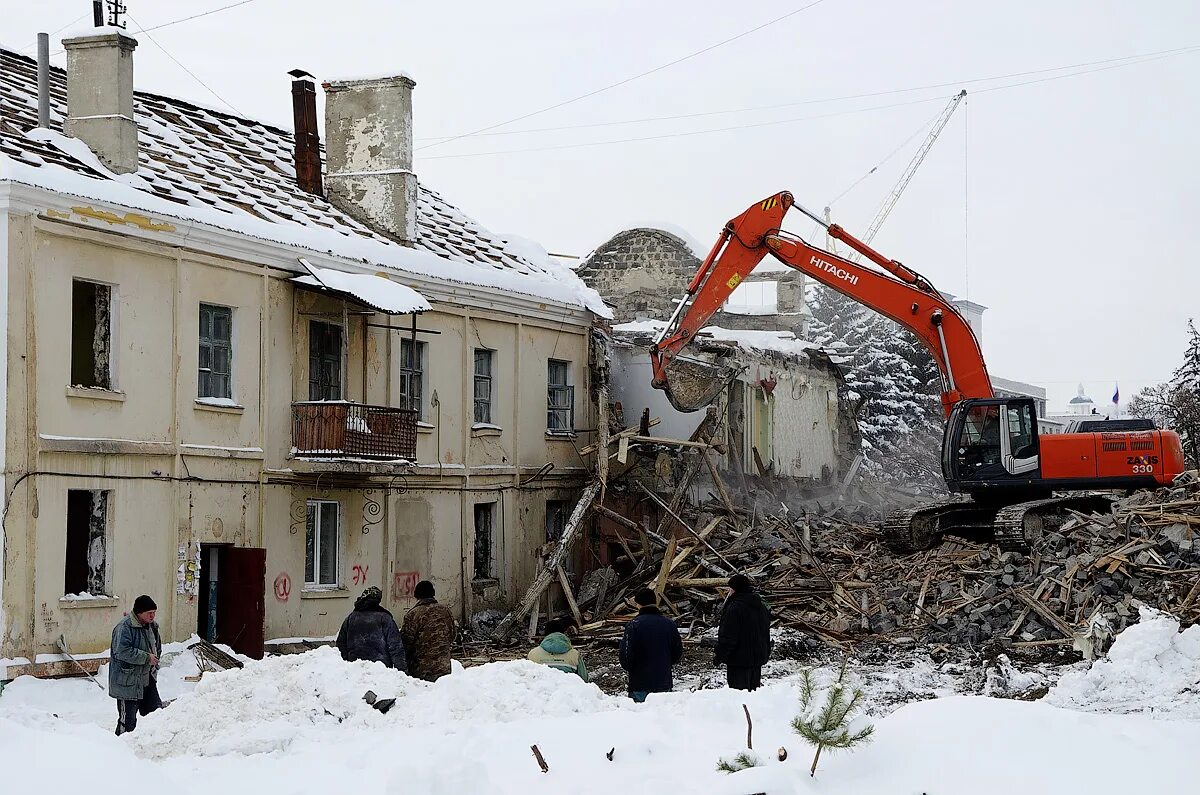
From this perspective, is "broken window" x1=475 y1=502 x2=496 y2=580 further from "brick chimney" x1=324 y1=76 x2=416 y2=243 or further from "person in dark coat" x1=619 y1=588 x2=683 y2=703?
"person in dark coat" x1=619 y1=588 x2=683 y2=703

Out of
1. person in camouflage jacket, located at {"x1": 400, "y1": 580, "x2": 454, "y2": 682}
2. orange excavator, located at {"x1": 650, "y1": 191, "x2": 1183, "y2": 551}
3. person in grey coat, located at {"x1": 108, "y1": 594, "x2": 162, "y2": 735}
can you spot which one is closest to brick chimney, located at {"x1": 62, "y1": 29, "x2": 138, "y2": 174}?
person in grey coat, located at {"x1": 108, "y1": 594, "x2": 162, "y2": 735}

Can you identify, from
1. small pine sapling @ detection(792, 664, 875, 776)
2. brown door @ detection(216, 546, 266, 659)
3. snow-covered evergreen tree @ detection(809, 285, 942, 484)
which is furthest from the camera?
snow-covered evergreen tree @ detection(809, 285, 942, 484)

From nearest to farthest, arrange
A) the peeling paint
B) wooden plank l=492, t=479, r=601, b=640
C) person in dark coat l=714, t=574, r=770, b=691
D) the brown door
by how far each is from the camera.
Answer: person in dark coat l=714, t=574, r=770, b=691 < the peeling paint < the brown door < wooden plank l=492, t=479, r=601, b=640

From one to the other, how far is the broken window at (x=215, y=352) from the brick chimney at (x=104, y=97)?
232 centimetres

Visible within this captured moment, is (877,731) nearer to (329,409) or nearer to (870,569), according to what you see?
(329,409)

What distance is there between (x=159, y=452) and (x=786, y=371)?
66.0ft

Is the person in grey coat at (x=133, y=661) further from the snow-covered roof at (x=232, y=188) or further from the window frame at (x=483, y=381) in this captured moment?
the window frame at (x=483, y=381)

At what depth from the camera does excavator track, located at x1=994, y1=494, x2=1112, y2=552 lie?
2448 cm

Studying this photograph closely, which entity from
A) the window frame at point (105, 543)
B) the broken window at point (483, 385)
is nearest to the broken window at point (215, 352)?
the window frame at point (105, 543)

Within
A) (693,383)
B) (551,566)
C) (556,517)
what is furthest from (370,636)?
(693,383)

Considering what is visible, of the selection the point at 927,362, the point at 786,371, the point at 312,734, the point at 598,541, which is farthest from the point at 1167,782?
the point at 927,362

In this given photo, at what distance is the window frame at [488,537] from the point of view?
27188 millimetres

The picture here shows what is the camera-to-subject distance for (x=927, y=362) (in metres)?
58.2

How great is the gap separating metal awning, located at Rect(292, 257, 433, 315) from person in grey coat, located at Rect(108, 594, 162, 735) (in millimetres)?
8688
